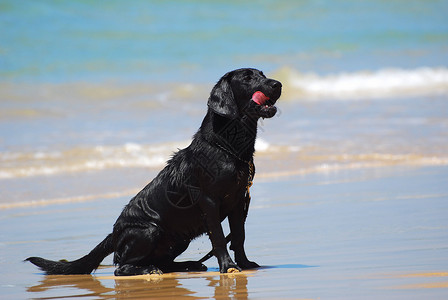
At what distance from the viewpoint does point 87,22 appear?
33875mm

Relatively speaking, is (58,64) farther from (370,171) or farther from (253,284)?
(253,284)

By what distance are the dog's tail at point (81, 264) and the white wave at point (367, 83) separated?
1664cm

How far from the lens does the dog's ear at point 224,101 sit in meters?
4.86

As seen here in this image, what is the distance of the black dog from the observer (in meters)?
4.84

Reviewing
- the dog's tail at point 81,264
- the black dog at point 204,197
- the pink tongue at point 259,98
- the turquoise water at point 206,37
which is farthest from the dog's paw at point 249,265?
the turquoise water at point 206,37

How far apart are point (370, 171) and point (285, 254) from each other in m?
4.22

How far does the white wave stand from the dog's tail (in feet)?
54.6

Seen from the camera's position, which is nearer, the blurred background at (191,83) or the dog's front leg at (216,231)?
the dog's front leg at (216,231)

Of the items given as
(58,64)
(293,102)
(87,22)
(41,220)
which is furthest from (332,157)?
(87,22)

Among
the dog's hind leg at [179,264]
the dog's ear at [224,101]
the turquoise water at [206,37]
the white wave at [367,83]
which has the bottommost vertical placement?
the dog's hind leg at [179,264]

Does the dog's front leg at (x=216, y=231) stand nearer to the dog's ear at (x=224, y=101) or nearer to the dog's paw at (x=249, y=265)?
the dog's paw at (x=249, y=265)

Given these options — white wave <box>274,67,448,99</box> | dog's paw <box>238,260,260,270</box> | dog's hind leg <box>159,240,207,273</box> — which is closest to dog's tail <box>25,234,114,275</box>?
dog's hind leg <box>159,240,207,273</box>

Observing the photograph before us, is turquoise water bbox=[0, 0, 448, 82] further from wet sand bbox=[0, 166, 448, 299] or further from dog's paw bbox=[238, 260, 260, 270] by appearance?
dog's paw bbox=[238, 260, 260, 270]

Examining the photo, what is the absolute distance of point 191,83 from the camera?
81.7 ft
